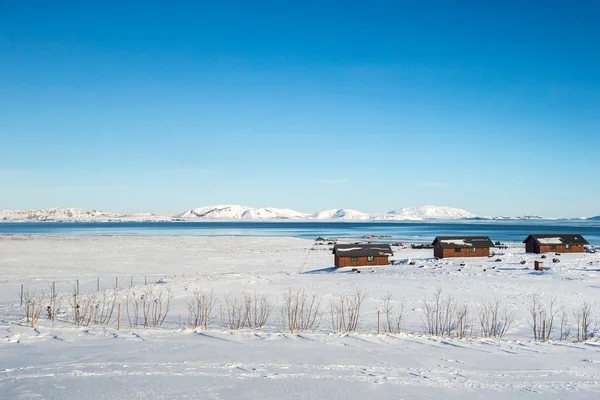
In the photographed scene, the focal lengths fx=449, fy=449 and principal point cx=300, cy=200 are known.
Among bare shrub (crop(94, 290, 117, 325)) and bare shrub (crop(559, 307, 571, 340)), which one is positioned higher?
bare shrub (crop(94, 290, 117, 325))

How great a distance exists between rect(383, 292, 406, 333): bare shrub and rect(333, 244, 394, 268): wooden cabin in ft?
69.4

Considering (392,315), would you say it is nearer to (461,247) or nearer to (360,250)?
(360,250)

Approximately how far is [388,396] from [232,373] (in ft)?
12.9

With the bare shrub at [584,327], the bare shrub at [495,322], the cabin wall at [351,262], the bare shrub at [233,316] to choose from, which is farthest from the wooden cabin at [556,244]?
the bare shrub at [233,316]

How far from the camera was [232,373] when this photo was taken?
11.4 m

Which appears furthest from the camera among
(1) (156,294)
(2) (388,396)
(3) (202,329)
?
(1) (156,294)

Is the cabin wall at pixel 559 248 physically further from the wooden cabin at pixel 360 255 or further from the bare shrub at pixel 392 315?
the bare shrub at pixel 392 315

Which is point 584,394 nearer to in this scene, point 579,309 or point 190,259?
point 579,309

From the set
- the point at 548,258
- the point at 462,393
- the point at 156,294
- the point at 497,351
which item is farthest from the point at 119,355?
the point at 548,258

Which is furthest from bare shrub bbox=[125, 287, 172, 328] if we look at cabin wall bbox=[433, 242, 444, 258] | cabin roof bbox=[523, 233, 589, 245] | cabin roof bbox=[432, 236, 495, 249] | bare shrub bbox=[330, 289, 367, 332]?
cabin roof bbox=[523, 233, 589, 245]

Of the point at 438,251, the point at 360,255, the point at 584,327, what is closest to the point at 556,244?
the point at 438,251

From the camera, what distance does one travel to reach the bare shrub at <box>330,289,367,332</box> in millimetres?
18562

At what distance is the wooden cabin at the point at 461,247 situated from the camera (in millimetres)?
58281

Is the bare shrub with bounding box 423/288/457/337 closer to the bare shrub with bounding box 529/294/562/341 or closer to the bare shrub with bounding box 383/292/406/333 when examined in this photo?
the bare shrub with bounding box 383/292/406/333
